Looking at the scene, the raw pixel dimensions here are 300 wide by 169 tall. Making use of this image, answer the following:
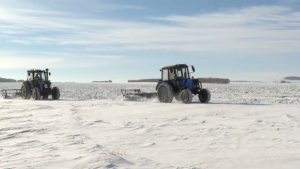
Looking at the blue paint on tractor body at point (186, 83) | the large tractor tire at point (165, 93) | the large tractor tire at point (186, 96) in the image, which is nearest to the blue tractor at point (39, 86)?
the large tractor tire at point (165, 93)

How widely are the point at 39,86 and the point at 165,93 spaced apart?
33.2 feet

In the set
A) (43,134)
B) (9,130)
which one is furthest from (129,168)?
(9,130)

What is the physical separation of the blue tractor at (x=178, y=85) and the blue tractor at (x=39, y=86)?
862 cm

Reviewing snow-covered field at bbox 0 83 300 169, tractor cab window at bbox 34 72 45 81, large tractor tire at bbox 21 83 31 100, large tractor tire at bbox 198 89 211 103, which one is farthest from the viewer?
large tractor tire at bbox 21 83 31 100

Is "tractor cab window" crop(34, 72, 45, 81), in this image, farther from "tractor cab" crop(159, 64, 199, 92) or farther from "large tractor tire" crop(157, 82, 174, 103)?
"tractor cab" crop(159, 64, 199, 92)

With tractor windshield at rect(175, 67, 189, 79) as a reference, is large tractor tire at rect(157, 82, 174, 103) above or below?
below

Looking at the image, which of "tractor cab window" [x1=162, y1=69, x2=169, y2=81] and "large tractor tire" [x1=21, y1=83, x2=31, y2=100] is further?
"large tractor tire" [x1=21, y1=83, x2=31, y2=100]

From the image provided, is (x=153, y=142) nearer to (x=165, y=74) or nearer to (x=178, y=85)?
(x=178, y=85)

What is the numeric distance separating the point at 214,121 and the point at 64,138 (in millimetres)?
4796

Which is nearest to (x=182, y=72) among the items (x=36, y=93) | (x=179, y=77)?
(x=179, y=77)

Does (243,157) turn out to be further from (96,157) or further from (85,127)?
(85,127)

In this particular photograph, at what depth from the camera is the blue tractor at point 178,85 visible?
60.2 ft

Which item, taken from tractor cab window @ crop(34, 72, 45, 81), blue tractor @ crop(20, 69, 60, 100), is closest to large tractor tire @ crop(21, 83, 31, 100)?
blue tractor @ crop(20, 69, 60, 100)

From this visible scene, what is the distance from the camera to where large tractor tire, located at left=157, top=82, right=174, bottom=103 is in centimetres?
1830
